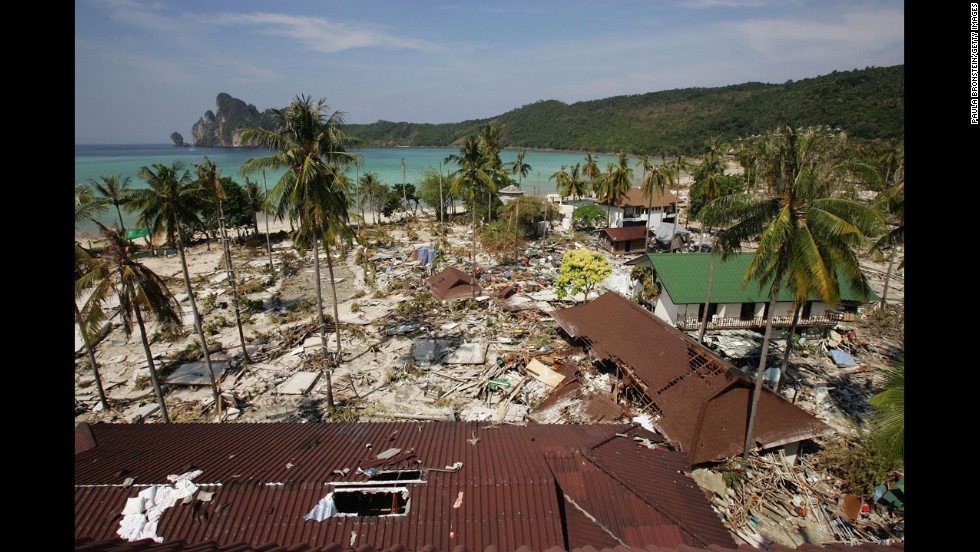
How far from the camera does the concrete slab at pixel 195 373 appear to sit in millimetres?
19922

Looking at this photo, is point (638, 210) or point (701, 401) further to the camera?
point (638, 210)

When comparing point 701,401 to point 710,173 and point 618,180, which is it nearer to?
point 710,173

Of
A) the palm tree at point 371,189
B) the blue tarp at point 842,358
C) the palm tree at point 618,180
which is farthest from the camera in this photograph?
the palm tree at point 371,189

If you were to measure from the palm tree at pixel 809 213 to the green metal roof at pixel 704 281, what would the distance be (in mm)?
10850

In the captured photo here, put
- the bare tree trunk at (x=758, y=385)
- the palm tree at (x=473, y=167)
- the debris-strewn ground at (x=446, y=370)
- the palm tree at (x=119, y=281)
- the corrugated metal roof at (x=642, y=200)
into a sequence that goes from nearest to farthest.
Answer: the palm tree at (x=119, y=281)
the bare tree trunk at (x=758, y=385)
the debris-strewn ground at (x=446, y=370)
the palm tree at (x=473, y=167)
the corrugated metal roof at (x=642, y=200)

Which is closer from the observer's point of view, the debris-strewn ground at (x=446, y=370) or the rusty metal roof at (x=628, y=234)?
the debris-strewn ground at (x=446, y=370)

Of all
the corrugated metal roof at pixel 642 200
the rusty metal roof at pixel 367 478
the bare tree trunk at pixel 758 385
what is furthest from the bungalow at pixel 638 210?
the rusty metal roof at pixel 367 478

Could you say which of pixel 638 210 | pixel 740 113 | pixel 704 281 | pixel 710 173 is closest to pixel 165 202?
→ pixel 704 281

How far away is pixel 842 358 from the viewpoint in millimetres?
21484

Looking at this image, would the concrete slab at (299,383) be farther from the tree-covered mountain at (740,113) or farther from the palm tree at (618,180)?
the tree-covered mountain at (740,113)

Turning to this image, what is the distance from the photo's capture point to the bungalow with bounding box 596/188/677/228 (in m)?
49.2

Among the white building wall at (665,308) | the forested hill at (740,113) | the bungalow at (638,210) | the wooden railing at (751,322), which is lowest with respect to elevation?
the wooden railing at (751,322)

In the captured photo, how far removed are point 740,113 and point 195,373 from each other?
155 metres
